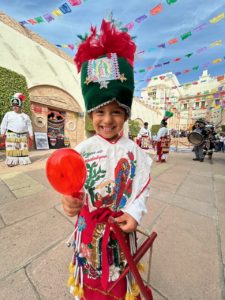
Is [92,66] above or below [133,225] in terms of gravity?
above

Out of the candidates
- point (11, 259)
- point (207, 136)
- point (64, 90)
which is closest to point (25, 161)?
point (11, 259)

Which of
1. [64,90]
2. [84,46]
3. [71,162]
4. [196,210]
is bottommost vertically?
[196,210]

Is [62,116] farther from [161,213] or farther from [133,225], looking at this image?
[133,225]

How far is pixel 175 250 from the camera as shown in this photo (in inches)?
53.9

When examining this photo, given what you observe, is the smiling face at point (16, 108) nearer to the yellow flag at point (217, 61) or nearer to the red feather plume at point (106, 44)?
the red feather plume at point (106, 44)

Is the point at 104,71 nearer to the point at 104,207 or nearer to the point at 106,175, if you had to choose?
the point at 106,175

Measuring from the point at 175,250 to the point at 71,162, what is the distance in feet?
4.75

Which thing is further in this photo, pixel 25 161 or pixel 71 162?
pixel 25 161

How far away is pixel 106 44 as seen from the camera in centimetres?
83

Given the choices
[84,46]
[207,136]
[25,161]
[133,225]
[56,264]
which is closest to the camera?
[133,225]

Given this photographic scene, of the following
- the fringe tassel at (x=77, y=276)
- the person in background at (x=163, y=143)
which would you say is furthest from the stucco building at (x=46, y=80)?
the fringe tassel at (x=77, y=276)

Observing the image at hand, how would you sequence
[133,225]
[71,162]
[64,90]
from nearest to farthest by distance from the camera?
[71,162]
[133,225]
[64,90]

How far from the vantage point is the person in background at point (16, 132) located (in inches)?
163

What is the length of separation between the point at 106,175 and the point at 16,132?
4416 mm
